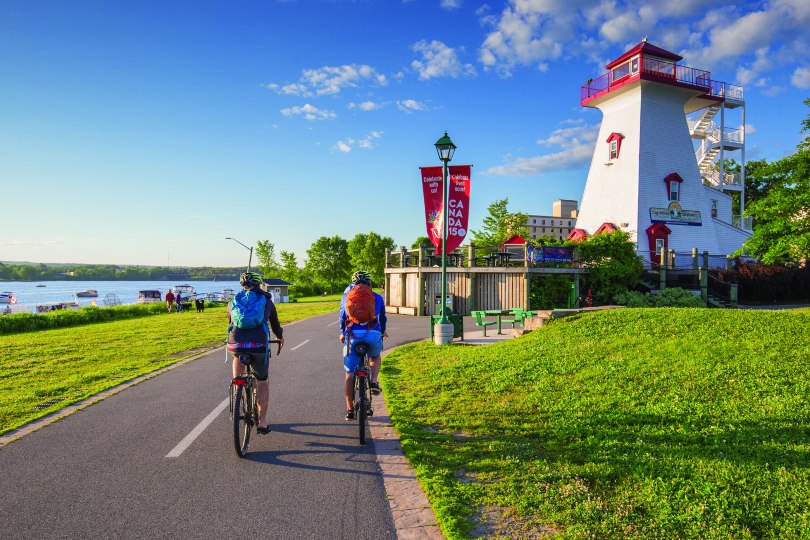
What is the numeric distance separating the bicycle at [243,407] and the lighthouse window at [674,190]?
33537 mm

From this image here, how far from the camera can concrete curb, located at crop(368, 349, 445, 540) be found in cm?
354

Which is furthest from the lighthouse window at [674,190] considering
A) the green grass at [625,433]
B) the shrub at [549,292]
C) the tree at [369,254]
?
the tree at [369,254]

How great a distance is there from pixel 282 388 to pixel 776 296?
1222 inches

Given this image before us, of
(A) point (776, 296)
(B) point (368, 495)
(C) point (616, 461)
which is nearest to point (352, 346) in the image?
(B) point (368, 495)

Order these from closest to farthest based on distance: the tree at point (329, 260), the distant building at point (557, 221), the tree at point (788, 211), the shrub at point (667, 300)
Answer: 1. the tree at point (788, 211)
2. the shrub at point (667, 300)
3. the tree at point (329, 260)
4. the distant building at point (557, 221)

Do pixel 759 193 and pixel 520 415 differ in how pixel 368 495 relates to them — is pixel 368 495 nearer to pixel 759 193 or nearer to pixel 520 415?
pixel 520 415

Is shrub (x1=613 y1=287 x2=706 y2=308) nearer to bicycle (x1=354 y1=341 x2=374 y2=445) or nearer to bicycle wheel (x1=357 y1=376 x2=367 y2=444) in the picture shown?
bicycle (x1=354 y1=341 x2=374 y2=445)

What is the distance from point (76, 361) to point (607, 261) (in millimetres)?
22405

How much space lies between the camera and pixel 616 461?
452 cm

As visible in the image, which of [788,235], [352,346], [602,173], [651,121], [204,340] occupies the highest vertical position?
[651,121]

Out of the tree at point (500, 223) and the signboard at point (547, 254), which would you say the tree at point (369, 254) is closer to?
the tree at point (500, 223)

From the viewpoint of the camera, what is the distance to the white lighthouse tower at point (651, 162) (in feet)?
101

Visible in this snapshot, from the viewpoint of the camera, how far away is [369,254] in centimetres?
7862

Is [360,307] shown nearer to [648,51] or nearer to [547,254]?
[547,254]
